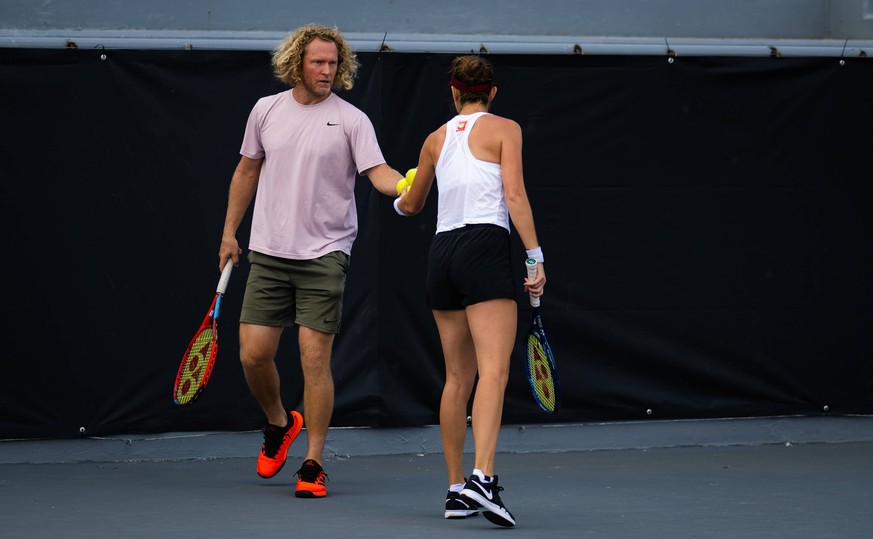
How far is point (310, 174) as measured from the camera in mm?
6668

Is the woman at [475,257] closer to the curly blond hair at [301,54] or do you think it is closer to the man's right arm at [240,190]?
the curly blond hair at [301,54]

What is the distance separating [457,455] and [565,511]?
20.9 inches

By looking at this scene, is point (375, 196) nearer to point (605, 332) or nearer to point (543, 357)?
point (605, 332)

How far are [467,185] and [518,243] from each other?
8.13ft

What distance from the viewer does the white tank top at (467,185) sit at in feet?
19.2

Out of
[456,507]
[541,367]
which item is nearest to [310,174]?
[541,367]

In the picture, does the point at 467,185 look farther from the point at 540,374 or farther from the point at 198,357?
the point at 198,357

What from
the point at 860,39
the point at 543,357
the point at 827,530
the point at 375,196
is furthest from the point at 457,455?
the point at 860,39

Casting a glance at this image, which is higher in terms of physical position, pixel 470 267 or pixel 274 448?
pixel 470 267

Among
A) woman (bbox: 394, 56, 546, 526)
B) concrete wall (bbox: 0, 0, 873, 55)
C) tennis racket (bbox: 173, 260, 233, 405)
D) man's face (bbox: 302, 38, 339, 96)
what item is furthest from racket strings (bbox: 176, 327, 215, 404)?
concrete wall (bbox: 0, 0, 873, 55)

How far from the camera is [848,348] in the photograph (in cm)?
862

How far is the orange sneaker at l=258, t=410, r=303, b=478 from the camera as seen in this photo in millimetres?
Answer: 6879

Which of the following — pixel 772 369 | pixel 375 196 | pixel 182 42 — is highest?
pixel 182 42

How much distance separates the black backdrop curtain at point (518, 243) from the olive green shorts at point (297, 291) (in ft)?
3.89
